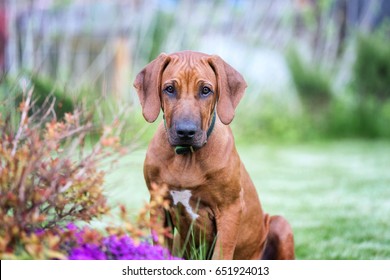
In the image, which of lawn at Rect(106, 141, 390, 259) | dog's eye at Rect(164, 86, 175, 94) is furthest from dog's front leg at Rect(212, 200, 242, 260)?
dog's eye at Rect(164, 86, 175, 94)

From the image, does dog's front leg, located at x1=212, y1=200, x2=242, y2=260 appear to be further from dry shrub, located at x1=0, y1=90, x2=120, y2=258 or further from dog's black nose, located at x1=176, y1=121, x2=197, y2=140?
dry shrub, located at x1=0, y1=90, x2=120, y2=258

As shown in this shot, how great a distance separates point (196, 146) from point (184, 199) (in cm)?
34

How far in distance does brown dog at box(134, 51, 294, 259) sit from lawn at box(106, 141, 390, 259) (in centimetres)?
31

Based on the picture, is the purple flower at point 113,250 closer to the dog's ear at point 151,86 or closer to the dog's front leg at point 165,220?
the dog's front leg at point 165,220

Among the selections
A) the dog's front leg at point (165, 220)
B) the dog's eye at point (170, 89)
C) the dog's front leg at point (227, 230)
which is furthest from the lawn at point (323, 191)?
the dog's front leg at point (227, 230)

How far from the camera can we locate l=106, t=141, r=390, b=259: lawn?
5207mm

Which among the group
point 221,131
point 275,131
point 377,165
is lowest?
point 275,131

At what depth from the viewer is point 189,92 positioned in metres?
3.32

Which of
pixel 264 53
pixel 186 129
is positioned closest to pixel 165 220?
pixel 186 129

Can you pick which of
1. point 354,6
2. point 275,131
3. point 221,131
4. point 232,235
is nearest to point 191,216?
point 232,235

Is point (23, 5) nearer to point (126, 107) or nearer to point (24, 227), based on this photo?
point (126, 107)

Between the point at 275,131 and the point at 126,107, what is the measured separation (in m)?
9.08

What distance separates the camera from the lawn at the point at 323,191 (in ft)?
17.1

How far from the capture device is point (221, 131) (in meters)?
3.59
